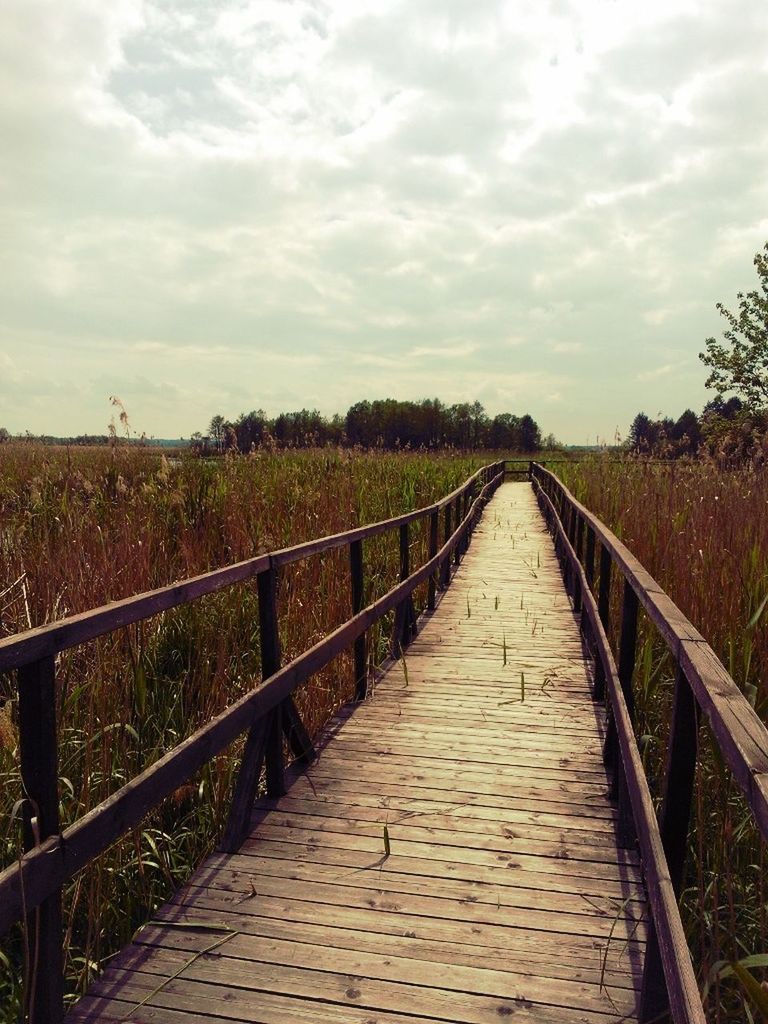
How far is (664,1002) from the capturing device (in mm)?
2025

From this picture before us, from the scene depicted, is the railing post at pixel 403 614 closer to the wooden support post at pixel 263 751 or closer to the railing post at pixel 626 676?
the wooden support post at pixel 263 751

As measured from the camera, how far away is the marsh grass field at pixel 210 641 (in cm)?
281

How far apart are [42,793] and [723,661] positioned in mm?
3505

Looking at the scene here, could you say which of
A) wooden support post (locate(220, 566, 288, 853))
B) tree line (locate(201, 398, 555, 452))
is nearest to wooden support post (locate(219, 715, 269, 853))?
wooden support post (locate(220, 566, 288, 853))

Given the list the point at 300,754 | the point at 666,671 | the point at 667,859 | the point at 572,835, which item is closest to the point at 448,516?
the point at 666,671

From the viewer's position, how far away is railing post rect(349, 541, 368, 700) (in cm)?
473

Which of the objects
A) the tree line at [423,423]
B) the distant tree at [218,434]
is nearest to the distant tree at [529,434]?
the tree line at [423,423]

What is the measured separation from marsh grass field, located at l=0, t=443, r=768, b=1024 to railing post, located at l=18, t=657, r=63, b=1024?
502mm

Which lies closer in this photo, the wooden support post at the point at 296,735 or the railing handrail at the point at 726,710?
the railing handrail at the point at 726,710

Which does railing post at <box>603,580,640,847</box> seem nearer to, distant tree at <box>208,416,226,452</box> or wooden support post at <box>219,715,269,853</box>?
wooden support post at <box>219,715,269,853</box>

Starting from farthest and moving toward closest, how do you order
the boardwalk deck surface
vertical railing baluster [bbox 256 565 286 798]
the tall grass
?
vertical railing baluster [bbox 256 565 286 798], the tall grass, the boardwalk deck surface

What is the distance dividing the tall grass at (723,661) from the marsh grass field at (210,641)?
15 millimetres

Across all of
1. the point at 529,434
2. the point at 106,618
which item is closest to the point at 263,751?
the point at 106,618

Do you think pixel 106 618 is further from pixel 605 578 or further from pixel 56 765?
pixel 605 578
